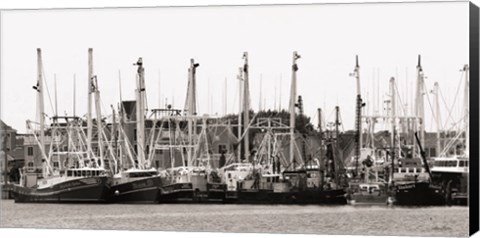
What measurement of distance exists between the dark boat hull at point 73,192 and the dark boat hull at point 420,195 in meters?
6.63

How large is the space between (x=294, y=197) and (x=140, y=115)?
12.5ft

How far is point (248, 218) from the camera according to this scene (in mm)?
33438

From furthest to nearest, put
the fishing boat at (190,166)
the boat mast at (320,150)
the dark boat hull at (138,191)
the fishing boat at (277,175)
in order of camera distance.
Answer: the dark boat hull at (138,191)
the fishing boat at (190,166)
the fishing boat at (277,175)
the boat mast at (320,150)

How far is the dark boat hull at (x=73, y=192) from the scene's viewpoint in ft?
118

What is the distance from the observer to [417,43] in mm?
31812

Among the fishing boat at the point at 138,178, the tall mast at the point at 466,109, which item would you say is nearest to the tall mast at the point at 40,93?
the fishing boat at the point at 138,178

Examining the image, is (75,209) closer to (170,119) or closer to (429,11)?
(170,119)

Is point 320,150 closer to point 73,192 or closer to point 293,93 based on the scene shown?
Result: point 293,93

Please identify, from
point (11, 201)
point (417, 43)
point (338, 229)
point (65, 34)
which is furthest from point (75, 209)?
point (417, 43)

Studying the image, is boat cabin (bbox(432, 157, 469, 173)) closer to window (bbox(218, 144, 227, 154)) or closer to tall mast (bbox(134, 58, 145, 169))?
window (bbox(218, 144, 227, 154))

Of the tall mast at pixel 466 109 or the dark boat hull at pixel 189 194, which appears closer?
the tall mast at pixel 466 109

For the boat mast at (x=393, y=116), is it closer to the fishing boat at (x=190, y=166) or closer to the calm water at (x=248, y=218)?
the calm water at (x=248, y=218)

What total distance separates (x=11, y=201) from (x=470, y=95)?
1024 centimetres

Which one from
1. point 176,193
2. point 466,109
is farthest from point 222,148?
point 466,109
